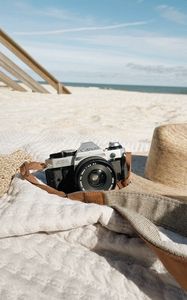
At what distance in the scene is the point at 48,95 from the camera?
7.47m

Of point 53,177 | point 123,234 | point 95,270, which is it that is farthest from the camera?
point 53,177

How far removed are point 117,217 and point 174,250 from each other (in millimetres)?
239

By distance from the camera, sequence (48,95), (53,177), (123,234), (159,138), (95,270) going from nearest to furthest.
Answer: (95,270) < (123,234) < (53,177) < (159,138) < (48,95)

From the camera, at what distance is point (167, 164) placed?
2.02 metres

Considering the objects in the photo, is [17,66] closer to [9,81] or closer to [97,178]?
[9,81]

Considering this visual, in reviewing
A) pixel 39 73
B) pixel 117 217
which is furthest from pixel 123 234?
pixel 39 73

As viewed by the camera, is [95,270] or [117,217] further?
[117,217]

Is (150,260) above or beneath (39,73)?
beneath

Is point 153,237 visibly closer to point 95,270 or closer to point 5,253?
point 95,270

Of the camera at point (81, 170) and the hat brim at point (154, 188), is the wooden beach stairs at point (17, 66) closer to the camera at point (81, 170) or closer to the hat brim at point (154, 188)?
the hat brim at point (154, 188)

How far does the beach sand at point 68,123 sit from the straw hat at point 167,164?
0.64m

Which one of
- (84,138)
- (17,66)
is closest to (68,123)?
(84,138)

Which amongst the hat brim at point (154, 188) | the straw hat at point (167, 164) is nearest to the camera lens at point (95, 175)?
the hat brim at point (154, 188)

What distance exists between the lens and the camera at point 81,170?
1.54 m
